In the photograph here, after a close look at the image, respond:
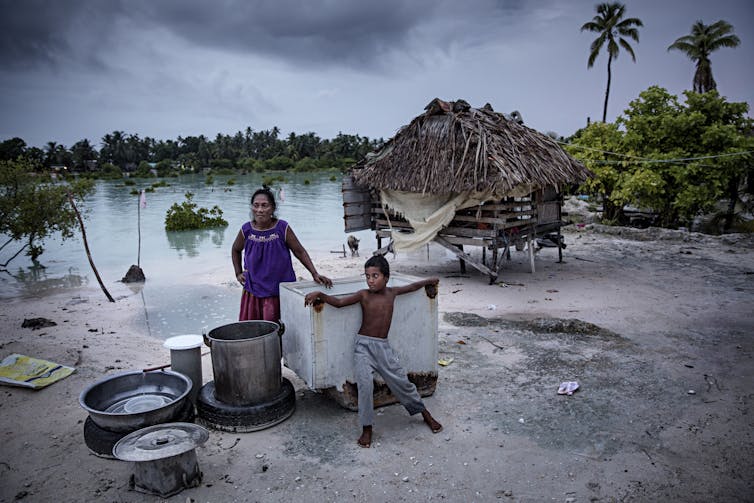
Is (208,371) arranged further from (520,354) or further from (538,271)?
(538,271)

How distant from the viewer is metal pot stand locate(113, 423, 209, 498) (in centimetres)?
288

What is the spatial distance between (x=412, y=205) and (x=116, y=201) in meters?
29.9

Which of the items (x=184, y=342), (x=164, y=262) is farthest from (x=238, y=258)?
(x=164, y=262)

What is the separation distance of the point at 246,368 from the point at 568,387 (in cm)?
277

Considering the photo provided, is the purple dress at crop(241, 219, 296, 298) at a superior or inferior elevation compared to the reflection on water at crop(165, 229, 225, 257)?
superior

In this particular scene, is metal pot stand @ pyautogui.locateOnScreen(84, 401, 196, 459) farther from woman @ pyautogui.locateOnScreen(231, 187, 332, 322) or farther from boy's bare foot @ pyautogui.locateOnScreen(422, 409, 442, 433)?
boy's bare foot @ pyautogui.locateOnScreen(422, 409, 442, 433)

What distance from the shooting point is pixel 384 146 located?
1053 centimetres

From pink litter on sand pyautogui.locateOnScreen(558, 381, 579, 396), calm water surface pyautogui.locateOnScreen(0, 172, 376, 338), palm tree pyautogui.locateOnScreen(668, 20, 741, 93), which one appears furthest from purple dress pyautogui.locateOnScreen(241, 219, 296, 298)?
palm tree pyautogui.locateOnScreen(668, 20, 741, 93)

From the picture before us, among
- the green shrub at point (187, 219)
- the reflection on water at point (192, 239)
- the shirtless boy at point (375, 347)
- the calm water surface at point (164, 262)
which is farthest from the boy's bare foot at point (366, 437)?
the green shrub at point (187, 219)

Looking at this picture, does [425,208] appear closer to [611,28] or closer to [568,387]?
[568,387]

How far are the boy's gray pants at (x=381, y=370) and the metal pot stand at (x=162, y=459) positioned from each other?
1124 mm

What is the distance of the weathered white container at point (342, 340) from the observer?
370cm

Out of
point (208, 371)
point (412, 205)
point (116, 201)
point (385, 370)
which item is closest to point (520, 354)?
point (385, 370)

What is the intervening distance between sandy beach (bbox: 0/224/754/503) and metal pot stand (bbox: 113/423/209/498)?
0.07m
